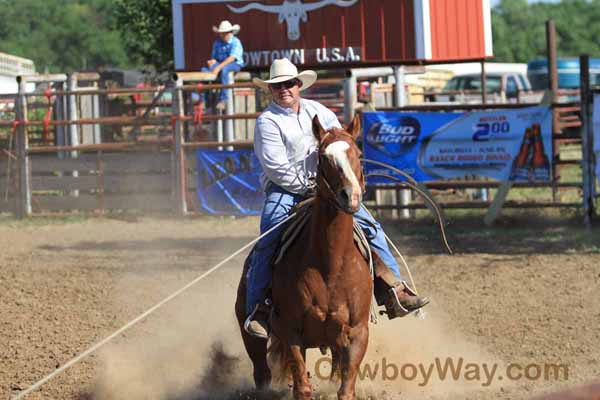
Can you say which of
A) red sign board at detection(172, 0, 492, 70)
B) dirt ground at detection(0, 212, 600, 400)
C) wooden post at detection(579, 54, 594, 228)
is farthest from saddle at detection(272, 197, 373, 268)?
red sign board at detection(172, 0, 492, 70)

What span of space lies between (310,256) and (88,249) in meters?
7.93

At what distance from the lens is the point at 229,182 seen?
14.9m

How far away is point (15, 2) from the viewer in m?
84.1

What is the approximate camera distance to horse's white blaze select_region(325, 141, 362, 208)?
502 centimetres

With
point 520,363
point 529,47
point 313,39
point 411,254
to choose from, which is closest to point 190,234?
point 411,254

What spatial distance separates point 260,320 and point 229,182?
9127 millimetres

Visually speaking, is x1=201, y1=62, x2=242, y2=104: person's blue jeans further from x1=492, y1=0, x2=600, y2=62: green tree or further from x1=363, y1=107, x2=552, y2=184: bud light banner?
x1=492, y1=0, x2=600, y2=62: green tree

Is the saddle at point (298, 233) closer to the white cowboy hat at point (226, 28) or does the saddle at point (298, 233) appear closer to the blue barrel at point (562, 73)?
the white cowboy hat at point (226, 28)

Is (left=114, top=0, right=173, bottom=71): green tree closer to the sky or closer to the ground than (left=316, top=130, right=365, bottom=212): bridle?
closer to the sky

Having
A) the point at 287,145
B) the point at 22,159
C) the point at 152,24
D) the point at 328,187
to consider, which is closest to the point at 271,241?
the point at 287,145

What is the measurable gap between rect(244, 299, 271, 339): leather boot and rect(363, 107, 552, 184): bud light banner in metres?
7.24

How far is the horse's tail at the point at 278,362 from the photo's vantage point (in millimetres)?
6184

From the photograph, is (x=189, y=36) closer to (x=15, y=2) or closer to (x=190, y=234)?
(x=190, y=234)

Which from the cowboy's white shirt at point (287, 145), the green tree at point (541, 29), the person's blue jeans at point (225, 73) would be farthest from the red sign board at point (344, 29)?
the green tree at point (541, 29)
